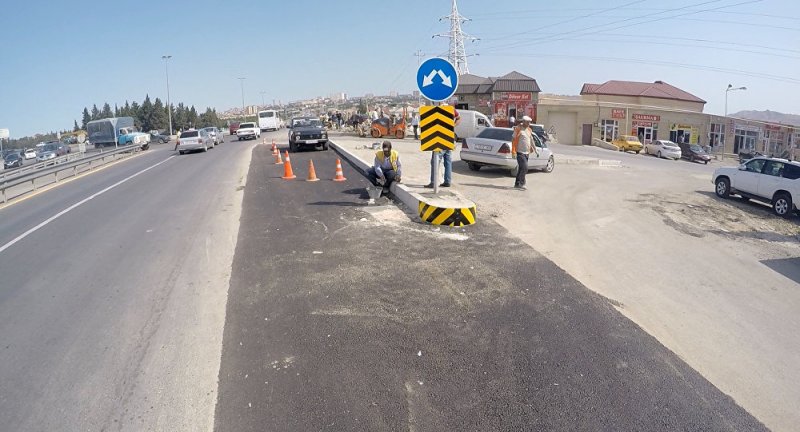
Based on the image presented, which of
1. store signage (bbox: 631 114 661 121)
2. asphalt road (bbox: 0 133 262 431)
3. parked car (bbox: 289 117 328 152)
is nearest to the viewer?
asphalt road (bbox: 0 133 262 431)

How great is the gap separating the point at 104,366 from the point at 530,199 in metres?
9.92

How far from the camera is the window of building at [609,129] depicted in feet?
189

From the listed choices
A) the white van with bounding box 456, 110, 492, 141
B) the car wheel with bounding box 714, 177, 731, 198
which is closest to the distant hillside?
the white van with bounding box 456, 110, 492, 141

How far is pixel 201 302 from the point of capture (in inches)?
225

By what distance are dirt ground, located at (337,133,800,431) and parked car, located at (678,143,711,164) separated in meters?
32.1

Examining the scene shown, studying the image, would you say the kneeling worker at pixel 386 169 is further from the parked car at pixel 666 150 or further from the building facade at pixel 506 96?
the building facade at pixel 506 96

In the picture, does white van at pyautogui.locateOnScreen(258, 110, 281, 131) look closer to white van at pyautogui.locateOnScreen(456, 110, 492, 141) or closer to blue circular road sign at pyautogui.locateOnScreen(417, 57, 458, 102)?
white van at pyautogui.locateOnScreen(456, 110, 492, 141)

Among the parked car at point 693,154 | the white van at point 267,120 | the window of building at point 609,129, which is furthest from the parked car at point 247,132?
the parked car at point 693,154

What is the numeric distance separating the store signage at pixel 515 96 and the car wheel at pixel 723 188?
143 feet

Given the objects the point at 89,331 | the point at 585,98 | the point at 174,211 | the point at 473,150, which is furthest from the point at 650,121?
the point at 89,331

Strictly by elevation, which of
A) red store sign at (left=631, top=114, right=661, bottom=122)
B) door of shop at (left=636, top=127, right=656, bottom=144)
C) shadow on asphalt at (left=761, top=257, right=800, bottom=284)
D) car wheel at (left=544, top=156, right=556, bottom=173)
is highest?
red store sign at (left=631, top=114, right=661, bottom=122)

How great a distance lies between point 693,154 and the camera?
43875 mm

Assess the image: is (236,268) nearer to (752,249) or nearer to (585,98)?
(752,249)

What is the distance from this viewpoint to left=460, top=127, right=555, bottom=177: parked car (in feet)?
49.6
